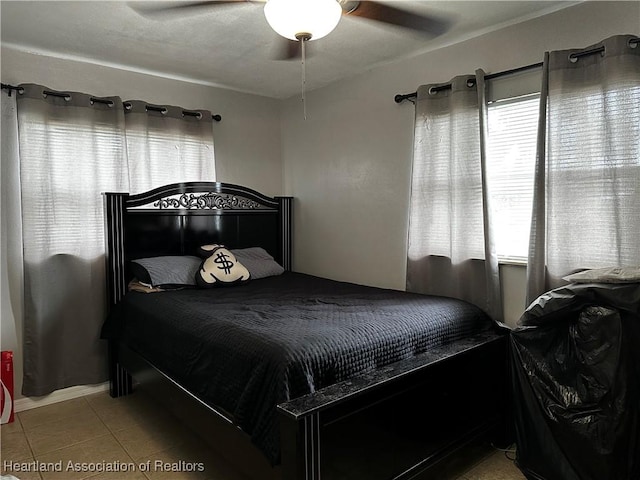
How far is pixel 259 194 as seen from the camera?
4.01 m

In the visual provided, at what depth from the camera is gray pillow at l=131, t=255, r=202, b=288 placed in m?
3.12

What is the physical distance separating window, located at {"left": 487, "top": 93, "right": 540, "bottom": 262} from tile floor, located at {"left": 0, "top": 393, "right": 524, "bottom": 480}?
4.01 ft

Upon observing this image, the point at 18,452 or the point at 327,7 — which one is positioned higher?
the point at 327,7

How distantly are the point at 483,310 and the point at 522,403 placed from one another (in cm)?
65

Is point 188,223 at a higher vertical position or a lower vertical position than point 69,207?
lower

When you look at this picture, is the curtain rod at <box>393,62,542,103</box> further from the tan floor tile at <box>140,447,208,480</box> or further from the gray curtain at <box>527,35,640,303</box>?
the tan floor tile at <box>140,447,208,480</box>

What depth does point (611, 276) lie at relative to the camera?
1.89 m

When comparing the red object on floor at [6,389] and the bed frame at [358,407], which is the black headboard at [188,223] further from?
the red object on floor at [6,389]

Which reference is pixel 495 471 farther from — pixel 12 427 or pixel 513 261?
pixel 12 427

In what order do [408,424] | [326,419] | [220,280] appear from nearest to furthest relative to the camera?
[326,419] < [408,424] < [220,280]

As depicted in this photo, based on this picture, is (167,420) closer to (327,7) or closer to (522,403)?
(522,403)

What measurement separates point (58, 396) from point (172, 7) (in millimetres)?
2673

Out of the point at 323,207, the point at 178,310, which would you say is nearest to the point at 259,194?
the point at 323,207

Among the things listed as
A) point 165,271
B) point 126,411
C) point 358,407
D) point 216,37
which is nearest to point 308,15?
point 216,37
